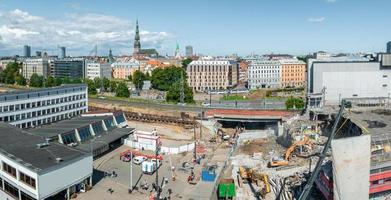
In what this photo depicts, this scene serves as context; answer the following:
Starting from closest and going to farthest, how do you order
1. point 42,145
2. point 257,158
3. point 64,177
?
point 64,177 → point 42,145 → point 257,158

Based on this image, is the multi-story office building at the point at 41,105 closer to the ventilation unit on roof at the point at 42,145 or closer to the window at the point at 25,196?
the ventilation unit on roof at the point at 42,145

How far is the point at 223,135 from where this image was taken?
6047 cm

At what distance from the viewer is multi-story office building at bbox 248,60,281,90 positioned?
420 feet

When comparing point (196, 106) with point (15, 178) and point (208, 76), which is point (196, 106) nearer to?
point (15, 178)

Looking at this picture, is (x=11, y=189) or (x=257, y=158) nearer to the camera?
(x=11, y=189)

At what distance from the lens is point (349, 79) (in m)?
67.6

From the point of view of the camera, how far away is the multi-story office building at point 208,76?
122m

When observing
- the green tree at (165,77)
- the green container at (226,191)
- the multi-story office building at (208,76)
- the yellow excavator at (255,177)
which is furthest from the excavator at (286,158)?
the green tree at (165,77)

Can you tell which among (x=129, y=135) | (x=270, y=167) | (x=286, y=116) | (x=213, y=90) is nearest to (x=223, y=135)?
(x=286, y=116)

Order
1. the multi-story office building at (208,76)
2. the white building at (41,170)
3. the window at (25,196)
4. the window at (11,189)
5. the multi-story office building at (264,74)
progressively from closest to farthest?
the white building at (41,170), the window at (25,196), the window at (11,189), the multi-story office building at (208,76), the multi-story office building at (264,74)

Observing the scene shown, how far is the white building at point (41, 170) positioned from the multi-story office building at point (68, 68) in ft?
402

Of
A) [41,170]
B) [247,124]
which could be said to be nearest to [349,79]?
[247,124]

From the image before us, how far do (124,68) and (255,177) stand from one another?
125819mm

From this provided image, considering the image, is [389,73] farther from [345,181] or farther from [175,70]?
[175,70]
